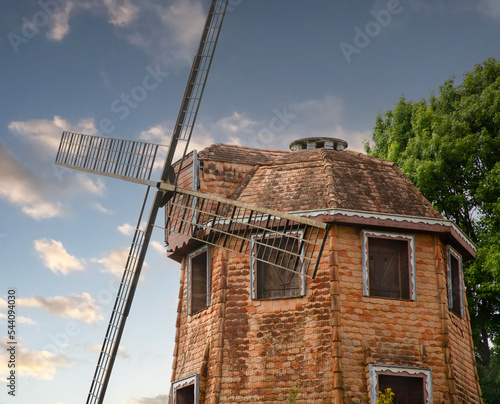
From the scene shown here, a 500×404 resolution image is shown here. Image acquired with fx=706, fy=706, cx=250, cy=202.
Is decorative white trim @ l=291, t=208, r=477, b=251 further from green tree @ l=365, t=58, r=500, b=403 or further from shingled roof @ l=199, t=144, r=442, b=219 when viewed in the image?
green tree @ l=365, t=58, r=500, b=403

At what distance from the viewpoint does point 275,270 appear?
1845cm

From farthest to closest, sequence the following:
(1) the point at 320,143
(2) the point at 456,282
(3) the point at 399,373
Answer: (1) the point at 320,143
(2) the point at 456,282
(3) the point at 399,373

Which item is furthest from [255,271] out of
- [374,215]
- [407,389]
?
[407,389]

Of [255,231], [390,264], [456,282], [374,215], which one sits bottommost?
[390,264]

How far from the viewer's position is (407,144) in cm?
3044

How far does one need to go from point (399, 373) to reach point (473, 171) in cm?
1217

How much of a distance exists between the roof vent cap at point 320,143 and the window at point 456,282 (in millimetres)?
5127

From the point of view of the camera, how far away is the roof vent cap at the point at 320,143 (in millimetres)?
22453

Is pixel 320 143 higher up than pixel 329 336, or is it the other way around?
pixel 320 143

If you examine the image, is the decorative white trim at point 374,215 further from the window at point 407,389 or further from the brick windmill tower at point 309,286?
the window at point 407,389

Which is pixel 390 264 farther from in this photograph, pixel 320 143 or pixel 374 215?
pixel 320 143

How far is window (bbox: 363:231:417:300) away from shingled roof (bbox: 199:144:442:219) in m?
0.77

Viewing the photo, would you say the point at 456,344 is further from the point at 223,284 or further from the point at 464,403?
the point at 223,284

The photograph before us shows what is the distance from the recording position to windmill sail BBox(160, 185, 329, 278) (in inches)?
693
